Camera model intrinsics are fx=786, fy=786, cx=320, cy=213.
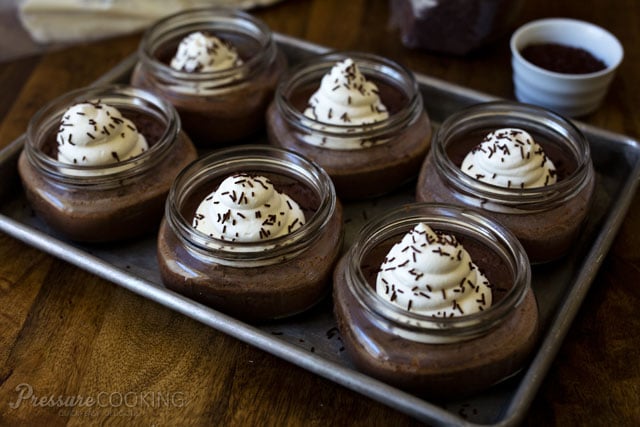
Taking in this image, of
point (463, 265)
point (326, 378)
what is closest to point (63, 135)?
point (326, 378)

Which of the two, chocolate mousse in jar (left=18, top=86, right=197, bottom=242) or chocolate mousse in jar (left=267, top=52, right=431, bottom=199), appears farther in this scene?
chocolate mousse in jar (left=267, top=52, right=431, bottom=199)

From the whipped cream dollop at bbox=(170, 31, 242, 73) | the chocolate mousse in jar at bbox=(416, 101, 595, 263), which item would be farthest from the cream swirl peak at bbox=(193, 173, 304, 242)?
the whipped cream dollop at bbox=(170, 31, 242, 73)

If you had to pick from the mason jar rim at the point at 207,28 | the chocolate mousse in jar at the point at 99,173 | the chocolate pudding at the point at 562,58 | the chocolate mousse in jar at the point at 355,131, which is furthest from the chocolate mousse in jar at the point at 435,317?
the chocolate pudding at the point at 562,58

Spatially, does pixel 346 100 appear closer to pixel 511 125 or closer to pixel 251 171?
pixel 251 171

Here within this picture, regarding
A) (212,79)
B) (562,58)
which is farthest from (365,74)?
(562,58)

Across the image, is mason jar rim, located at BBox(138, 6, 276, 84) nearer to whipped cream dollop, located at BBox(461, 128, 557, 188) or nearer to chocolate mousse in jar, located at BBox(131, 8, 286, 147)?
chocolate mousse in jar, located at BBox(131, 8, 286, 147)
